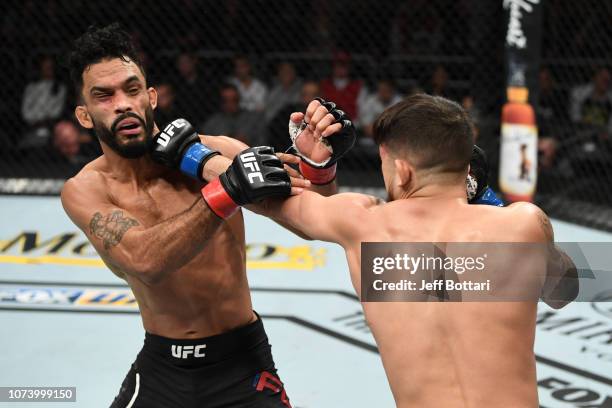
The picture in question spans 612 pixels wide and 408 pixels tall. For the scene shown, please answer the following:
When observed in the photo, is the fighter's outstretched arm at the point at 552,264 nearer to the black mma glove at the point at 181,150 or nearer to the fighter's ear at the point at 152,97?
the black mma glove at the point at 181,150

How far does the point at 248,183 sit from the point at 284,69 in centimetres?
460

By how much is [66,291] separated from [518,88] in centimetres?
288

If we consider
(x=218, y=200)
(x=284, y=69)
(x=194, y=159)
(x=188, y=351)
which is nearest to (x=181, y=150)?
(x=194, y=159)

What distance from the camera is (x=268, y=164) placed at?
2.04 m

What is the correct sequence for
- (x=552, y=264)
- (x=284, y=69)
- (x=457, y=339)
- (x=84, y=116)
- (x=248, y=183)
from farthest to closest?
1. (x=284, y=69)
2. (x=84, y=116)
3. (x=248, y=183)
4. (x=552, y=264)
5. (x=457, y=339)

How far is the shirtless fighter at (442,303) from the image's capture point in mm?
1641

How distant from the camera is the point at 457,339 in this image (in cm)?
164

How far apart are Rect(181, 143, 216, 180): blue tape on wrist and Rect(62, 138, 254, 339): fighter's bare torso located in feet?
0.39

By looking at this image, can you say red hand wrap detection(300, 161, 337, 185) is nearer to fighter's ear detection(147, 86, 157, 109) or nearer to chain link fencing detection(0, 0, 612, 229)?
fighter's ear detection(147, 86, 157, 109)

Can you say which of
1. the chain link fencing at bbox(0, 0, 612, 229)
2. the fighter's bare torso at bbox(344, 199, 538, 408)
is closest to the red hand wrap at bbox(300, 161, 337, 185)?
the fighter's bare torso at bbox(344, 199, 538, 408)

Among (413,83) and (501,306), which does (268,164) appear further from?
(413,83)

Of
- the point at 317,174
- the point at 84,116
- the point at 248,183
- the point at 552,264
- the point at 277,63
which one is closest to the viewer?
the point at 552,264

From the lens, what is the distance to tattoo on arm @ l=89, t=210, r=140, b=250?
88.4 inches

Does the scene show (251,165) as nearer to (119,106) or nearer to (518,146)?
(119,106)
